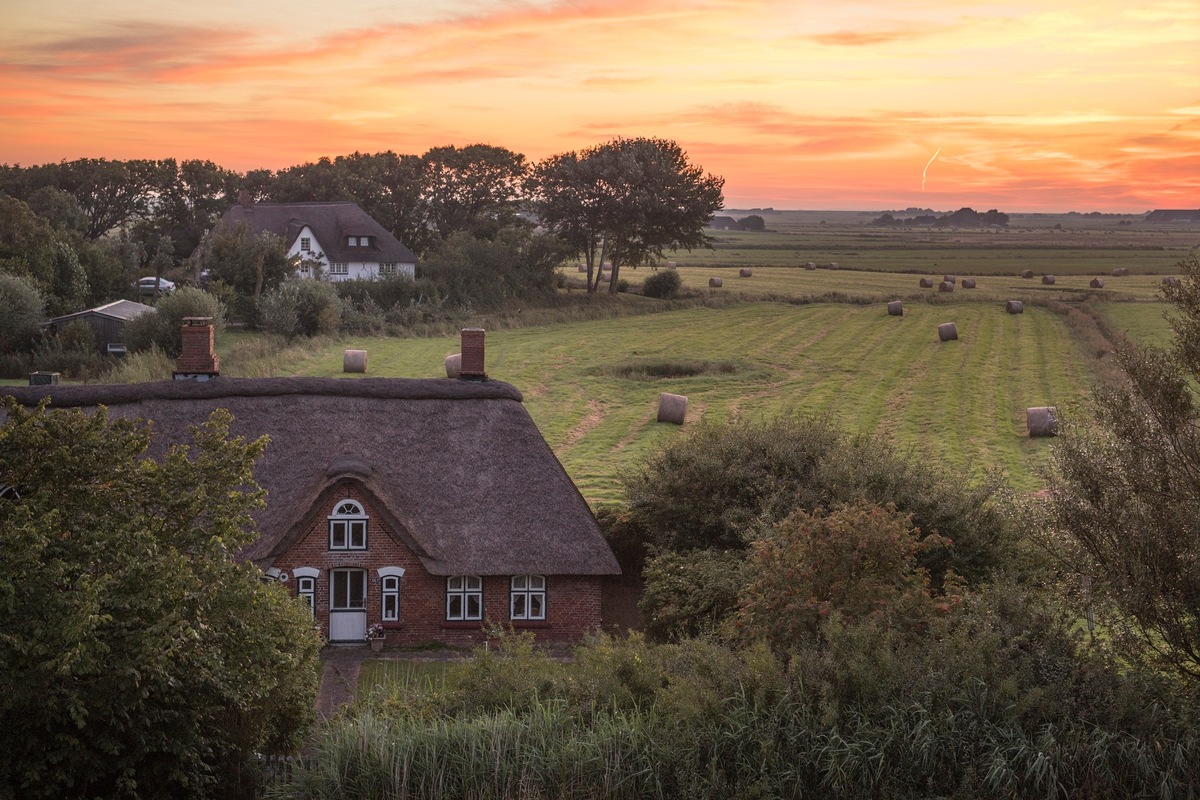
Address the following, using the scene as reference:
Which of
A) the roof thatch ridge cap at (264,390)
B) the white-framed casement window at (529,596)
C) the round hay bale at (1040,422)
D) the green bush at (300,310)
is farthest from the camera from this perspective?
the green bush at (300,310)

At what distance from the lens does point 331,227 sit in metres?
89.6

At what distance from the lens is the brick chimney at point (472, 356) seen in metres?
27.3

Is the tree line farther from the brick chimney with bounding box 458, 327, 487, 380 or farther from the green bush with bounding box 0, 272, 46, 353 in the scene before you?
the brick chimney with bounding box 458, 327, 487, 380

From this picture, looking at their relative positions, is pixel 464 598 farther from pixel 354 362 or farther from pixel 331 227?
pixel 331 227

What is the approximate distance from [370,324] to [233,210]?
32.3 meters

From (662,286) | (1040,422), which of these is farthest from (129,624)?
(662,286)

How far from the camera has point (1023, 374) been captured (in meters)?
51.4

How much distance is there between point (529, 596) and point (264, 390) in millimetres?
7640

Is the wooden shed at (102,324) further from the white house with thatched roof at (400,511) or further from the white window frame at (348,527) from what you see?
the white window frame at (348,527)

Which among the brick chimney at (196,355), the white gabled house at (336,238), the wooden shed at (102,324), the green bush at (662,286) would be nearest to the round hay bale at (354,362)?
the wooden shed at (102,324)

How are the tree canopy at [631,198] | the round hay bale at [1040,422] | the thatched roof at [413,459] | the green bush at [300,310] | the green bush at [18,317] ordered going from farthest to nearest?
the tree canopy at [631,198] < the green bush at [300,310] < the green bush at [18,317] < the round hay bale at [1040,422] < the thatched roof at [413,459]

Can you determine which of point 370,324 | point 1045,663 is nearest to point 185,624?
point 1045,663

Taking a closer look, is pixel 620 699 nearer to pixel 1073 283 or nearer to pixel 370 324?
pixel 370 324

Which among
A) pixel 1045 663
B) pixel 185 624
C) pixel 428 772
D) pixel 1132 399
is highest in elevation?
pixel 1132 399
